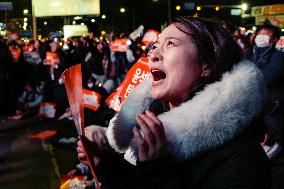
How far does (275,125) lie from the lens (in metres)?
5.81

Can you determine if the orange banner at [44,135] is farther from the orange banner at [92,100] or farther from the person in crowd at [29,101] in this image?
the person in crowd at [29,101]

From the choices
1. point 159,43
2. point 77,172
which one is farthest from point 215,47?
point 77,172

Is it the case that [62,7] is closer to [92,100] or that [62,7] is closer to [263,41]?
[92,100]

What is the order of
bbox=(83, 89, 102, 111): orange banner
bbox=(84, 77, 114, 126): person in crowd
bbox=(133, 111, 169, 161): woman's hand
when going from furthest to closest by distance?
bbox=(83, 89, 102, 111): orange banner, bbox=(84, 77, 114, 126): person in crowd, bbox=(133, 111, 169, 161): woman's hand

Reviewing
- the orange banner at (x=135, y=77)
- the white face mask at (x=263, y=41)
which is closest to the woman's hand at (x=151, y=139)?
the orange banner at (x=135, y=77)

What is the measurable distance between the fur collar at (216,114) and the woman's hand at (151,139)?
0.22 ft

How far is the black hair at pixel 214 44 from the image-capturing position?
4.90ft

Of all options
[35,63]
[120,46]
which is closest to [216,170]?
[120,46]

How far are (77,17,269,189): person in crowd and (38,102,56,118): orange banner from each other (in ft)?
28.7

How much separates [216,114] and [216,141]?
9 centimetres

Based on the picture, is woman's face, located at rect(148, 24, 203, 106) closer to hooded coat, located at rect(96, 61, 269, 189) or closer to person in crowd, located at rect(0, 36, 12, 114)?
hooded coat, located at rect(96, 61, 269, 189)

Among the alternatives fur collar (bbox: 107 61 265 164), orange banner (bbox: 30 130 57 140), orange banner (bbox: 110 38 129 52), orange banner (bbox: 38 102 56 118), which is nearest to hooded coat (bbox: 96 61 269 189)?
fur collar (bbox: 107 61 265 164)

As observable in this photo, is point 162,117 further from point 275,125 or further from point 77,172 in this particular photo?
point 275,125

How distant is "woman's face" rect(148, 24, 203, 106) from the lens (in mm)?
1485
